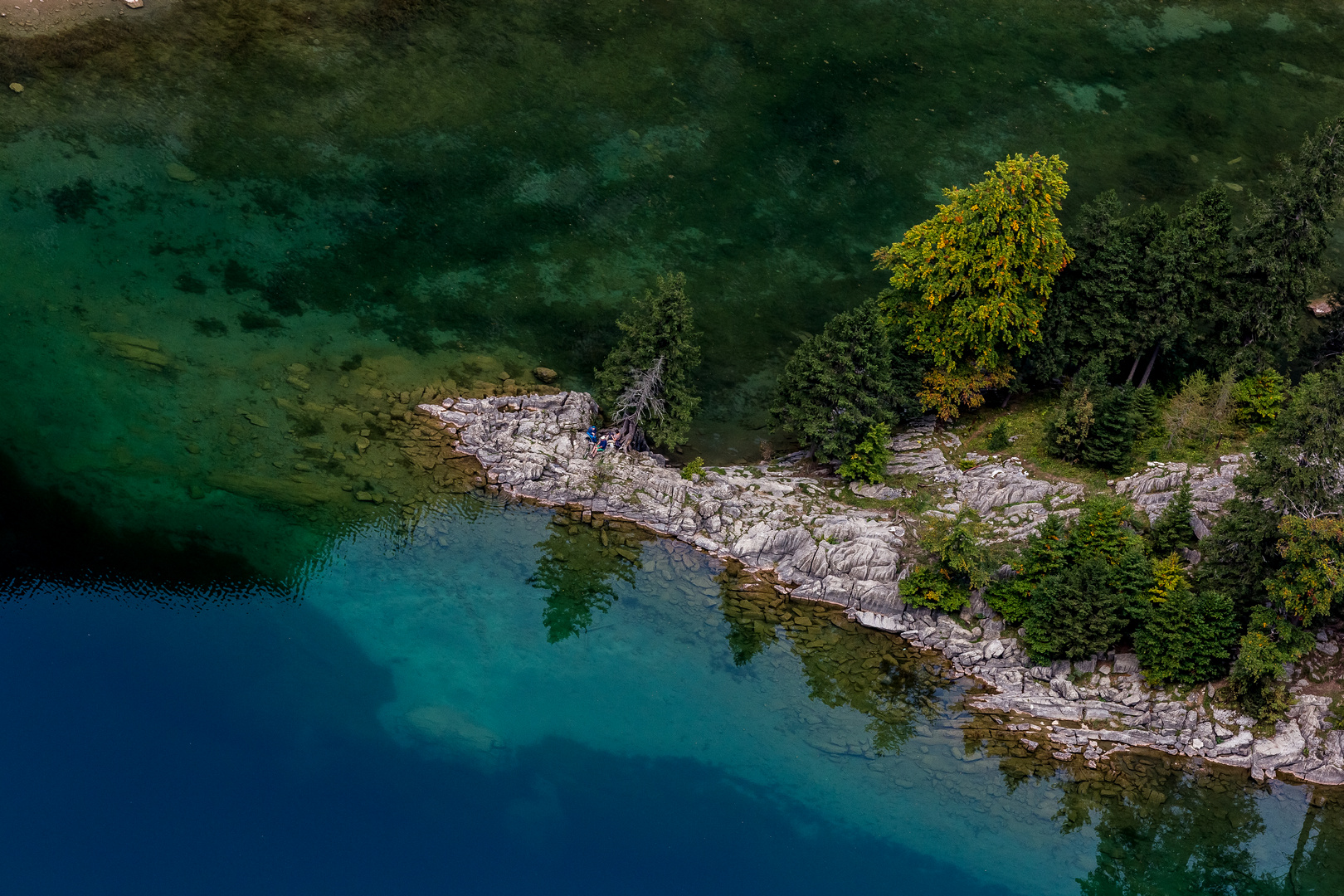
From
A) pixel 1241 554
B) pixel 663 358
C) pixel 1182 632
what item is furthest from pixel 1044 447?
pixel 663 358

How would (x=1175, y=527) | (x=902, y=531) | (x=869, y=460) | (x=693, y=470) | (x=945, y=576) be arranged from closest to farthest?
1. (x=1175, y=527)
2. (x=945, y=576)
3. (x=902, y=531)
4. (x=693, y=470)
5. (x=869, y=460)

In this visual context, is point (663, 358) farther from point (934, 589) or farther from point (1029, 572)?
point (1029, 572)

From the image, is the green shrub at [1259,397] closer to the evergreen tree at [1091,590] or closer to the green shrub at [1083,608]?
the evergreen tree at [1091,590]

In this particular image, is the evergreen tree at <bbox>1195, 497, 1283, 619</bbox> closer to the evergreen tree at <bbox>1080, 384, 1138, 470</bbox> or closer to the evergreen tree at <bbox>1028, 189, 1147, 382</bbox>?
the evergreen tree at <bbox>1080, 384, 1138, 470</bbox>

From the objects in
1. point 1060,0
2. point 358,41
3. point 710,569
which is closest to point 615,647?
point 710,569

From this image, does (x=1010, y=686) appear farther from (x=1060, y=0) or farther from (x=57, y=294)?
(x=1060, y=0)

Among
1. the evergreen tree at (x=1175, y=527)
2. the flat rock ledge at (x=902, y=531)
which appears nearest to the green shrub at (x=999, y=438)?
the flat rock ledge at (x=902, y=531)

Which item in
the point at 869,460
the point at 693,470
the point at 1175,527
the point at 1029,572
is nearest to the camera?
the point at 1175,527
